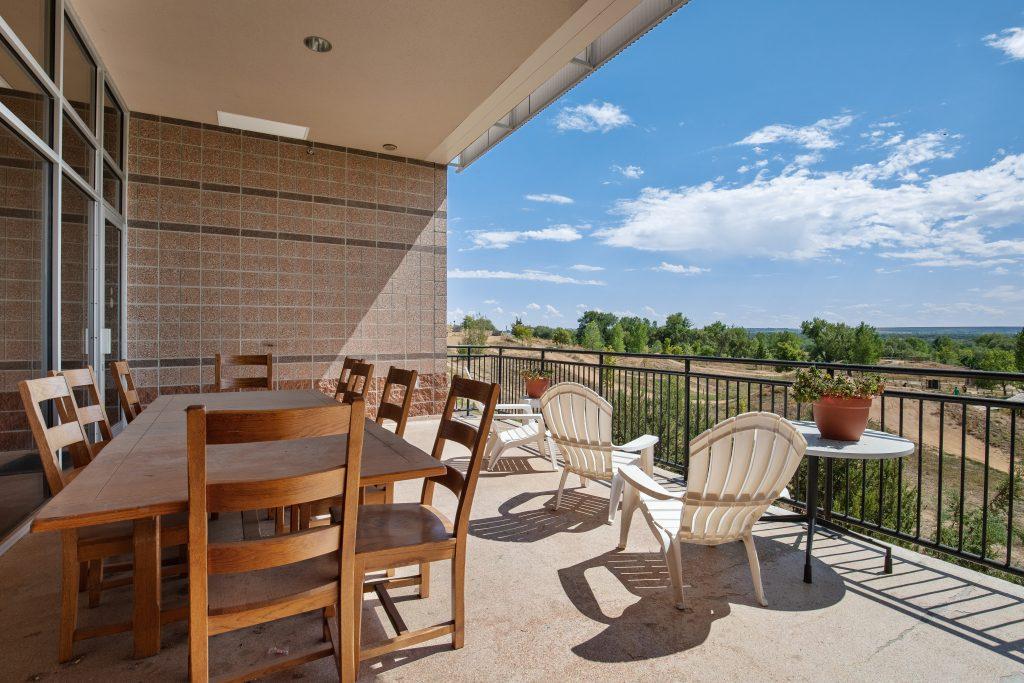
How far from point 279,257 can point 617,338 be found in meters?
22.5

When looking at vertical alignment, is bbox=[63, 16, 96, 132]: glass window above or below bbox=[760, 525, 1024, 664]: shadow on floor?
above

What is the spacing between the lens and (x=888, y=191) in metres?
43.4

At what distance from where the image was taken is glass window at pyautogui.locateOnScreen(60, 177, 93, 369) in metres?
3.02

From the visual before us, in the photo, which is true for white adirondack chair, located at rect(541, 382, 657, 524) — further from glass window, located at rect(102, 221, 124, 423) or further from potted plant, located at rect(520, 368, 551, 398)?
glass window, located at rect(102, 221, 124, 423)

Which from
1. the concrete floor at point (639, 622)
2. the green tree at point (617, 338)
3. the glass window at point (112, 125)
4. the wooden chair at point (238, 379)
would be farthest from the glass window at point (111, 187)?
the green tree at point (617, 338)

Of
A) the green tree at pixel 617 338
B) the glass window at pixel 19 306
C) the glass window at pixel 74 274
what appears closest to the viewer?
the glass window at pixel 19 306

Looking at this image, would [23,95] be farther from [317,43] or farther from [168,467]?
[168,467]

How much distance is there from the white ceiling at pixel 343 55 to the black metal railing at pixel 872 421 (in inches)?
100

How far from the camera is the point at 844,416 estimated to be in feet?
8.16

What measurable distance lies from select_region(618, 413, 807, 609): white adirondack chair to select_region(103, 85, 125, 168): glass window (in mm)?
4973

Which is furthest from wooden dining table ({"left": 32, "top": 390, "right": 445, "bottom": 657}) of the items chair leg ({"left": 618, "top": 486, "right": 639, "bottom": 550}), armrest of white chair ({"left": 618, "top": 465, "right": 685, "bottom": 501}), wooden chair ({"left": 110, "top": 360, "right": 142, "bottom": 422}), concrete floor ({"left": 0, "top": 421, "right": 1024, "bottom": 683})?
chair leg ({"left": 618, "top": 486, "right": 639, "bottom": 550})

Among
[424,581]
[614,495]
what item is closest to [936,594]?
[614,495]

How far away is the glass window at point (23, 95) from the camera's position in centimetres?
233

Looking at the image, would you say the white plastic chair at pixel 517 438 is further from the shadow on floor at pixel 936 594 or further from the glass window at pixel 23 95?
the glass window at pixel 23 95
